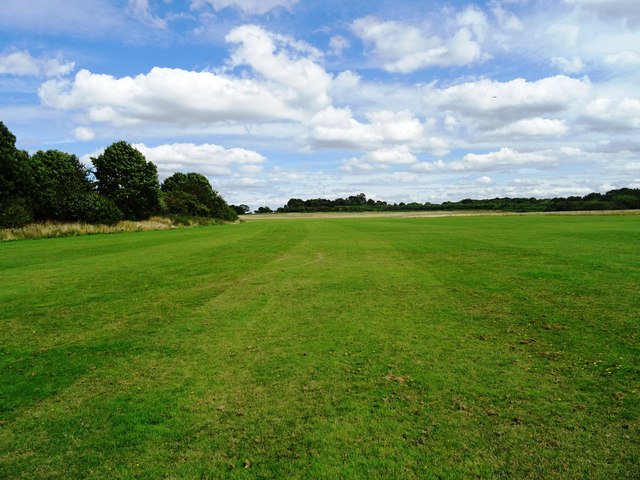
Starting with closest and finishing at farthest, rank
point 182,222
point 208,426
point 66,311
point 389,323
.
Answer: point 208,426
point 389,323
point 66,311
point 182,222

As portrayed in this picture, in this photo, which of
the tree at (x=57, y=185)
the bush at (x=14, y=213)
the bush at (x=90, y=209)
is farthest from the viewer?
the bush at (x=90, y=209)

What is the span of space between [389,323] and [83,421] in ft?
22.0

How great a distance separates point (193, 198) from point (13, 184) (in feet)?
162

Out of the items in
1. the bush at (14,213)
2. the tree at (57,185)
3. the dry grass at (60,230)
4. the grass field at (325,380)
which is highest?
the tree at (57,185)

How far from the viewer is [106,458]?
4.95m

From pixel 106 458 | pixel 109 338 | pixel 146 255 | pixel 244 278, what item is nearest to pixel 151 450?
pixel 106 458

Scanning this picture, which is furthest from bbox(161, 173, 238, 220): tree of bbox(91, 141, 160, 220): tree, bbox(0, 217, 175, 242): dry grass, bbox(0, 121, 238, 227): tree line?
bbox(0, 217, 175, 242): dry grass

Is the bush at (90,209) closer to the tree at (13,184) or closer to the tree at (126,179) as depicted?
the tree at (13,184)

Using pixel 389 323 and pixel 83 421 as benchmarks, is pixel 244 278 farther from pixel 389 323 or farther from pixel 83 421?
pixel 83 421

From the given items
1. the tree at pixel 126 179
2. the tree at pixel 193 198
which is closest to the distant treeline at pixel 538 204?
the tree at pixel 193 198

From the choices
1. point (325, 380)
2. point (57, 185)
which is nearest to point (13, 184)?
point (57, 185)

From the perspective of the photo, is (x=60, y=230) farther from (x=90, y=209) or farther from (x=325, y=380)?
(x=325, y=380)

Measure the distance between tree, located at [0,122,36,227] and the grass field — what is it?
118 ft

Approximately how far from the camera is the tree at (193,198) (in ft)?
285
